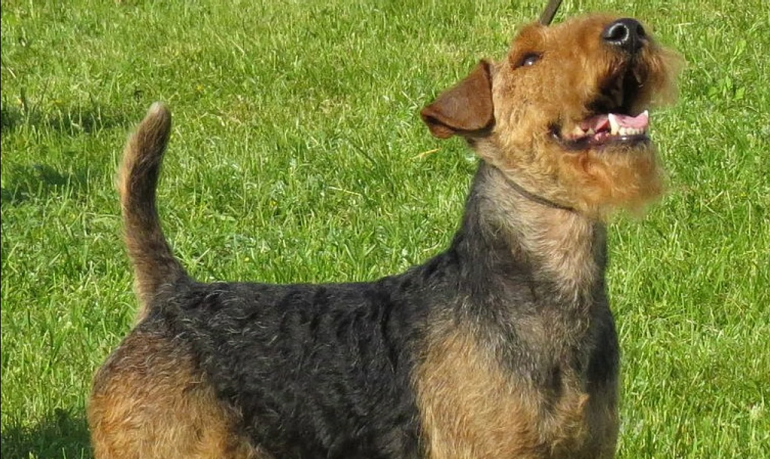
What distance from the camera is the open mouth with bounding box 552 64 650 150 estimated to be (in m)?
4.23

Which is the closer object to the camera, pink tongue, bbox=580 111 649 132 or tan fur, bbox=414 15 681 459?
tan fur, bbox=414 15 681 459

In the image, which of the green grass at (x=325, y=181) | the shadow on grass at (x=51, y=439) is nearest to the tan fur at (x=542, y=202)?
the green grass at (x=325, y=181)

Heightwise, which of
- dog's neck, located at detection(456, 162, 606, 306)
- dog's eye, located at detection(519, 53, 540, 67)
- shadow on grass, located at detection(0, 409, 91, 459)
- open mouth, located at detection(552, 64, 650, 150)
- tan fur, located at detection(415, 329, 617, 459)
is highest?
dog's eye, located at detection(519, 53, 540, 67)

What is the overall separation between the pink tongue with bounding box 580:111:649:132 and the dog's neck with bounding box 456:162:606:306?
316 millimetres

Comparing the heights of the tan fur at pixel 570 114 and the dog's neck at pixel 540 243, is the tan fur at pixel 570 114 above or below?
above

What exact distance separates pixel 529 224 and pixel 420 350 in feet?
1.95

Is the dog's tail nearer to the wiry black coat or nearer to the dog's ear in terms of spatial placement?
the wiry black coat

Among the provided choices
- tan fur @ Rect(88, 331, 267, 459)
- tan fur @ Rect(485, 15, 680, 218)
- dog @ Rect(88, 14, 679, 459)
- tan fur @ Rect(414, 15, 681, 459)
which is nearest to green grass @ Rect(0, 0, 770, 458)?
tan fur @ Rect(88, 331, 267, 459)

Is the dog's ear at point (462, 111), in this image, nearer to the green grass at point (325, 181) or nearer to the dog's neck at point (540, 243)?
the dog's neck at point (540, 243)

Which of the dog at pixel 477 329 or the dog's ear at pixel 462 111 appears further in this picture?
the dog's ear at pixel 462 111

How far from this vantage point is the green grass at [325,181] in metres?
6.00

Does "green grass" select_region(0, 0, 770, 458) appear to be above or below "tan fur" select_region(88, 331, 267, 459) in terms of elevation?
below

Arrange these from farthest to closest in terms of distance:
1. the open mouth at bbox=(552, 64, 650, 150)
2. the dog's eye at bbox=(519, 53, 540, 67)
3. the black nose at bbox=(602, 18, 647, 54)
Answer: the dog's eye at bbox=(519, 53, 540, 67) < the open mouth at bbox=(552, 64, 650, 150) < the black nose at bbox=(602, 18, 647, 54)

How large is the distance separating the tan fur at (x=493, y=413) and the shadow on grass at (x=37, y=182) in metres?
4.35
